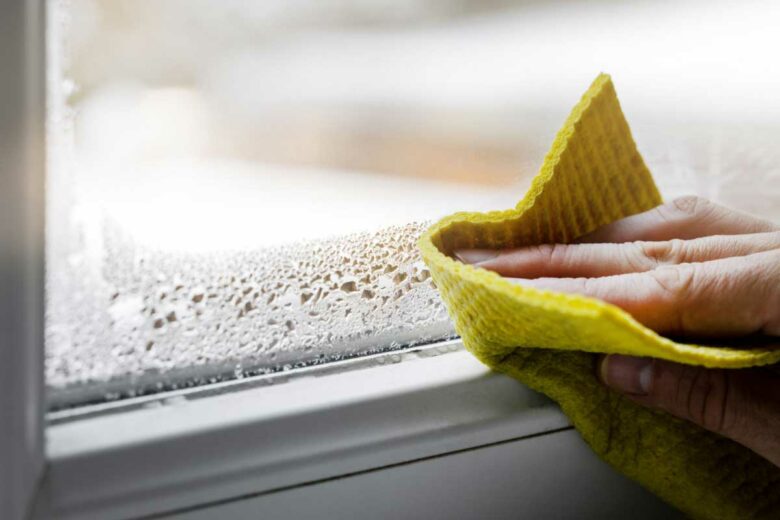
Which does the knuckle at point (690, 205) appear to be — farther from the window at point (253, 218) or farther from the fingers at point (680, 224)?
the window at point (253, 218)

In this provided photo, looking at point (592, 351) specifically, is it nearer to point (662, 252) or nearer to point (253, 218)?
point (662, 252)

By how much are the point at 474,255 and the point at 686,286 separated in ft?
0.39

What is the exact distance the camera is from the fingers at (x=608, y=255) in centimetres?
41

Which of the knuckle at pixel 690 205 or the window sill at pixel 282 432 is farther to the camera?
the knuckle at pixel 690 205

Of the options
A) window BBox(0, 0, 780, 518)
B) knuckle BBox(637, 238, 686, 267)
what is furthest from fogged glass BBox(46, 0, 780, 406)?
knuckle BBox(637, 238, 686, 267)

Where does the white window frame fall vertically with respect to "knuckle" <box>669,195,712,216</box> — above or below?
below

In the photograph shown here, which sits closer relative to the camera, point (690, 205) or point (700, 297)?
point (700, 297)

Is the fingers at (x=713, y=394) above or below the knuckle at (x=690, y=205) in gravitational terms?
below

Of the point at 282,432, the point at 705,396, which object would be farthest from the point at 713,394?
the point at 282,432

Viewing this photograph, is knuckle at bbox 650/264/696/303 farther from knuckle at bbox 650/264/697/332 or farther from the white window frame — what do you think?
the white window frame

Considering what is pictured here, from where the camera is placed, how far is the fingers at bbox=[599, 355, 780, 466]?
0.40 m

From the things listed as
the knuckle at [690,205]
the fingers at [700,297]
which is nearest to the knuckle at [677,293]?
the fingers at [700,297]

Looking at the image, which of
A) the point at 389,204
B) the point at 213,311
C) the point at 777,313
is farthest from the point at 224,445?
the point at 777,313

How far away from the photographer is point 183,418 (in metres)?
0.39
